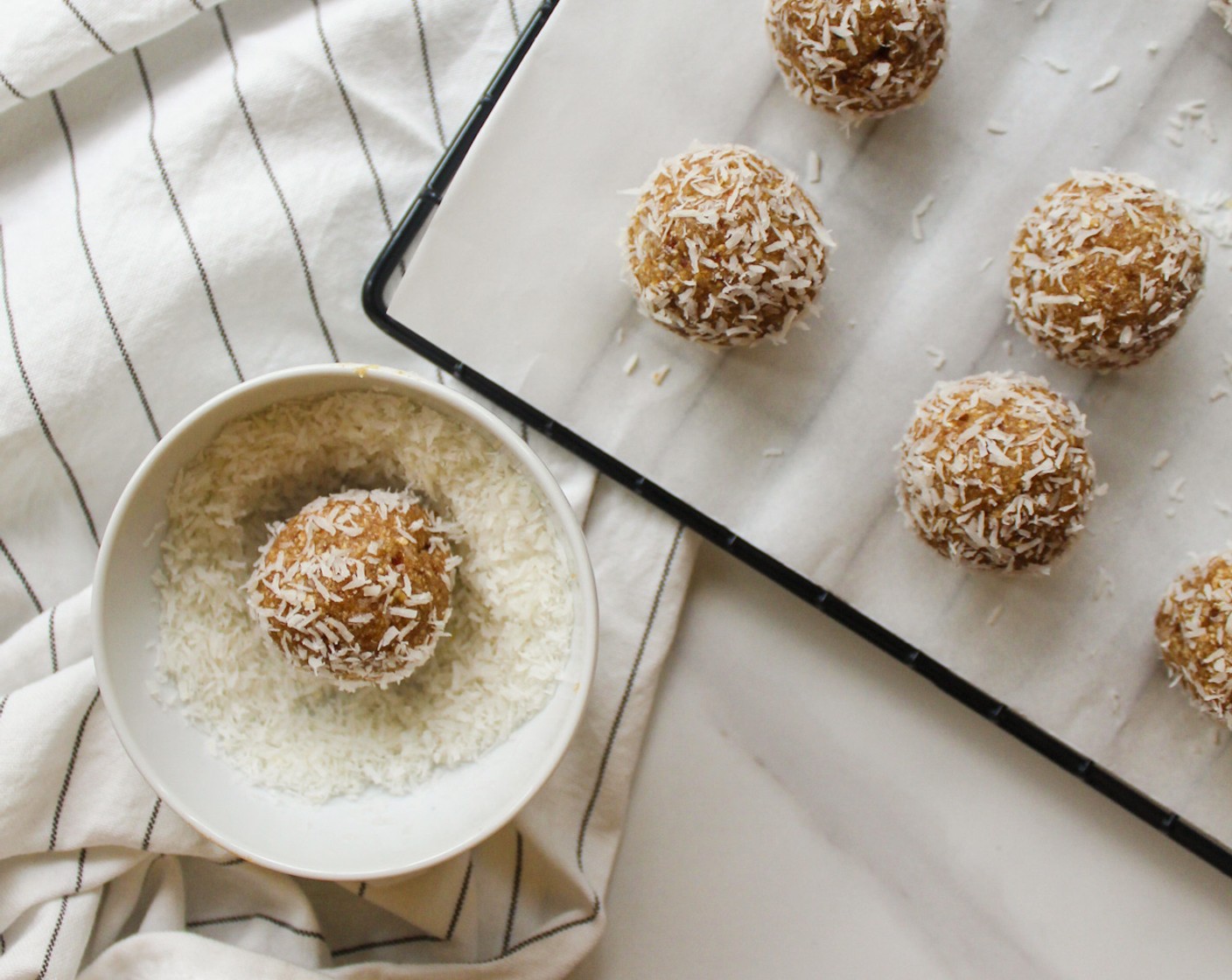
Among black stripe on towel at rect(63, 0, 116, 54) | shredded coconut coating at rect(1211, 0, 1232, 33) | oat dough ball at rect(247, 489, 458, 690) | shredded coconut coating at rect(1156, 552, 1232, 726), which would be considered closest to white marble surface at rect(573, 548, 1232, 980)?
shredded coconut coating at rect(1156, 552, 1232, 726)

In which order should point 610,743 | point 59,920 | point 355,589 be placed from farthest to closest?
point 610,743
point 59,920
point 355,589

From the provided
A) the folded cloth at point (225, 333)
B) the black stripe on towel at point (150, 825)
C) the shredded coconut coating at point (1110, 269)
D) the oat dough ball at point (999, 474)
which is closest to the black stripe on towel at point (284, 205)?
the folded cloth at point (225, 333)

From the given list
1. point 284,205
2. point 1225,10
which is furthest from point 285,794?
point 1225,10

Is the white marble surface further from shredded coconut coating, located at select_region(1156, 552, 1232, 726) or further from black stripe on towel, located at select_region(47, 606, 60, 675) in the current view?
black stripe on towel, located at select_region(47, 606, 60, 675)

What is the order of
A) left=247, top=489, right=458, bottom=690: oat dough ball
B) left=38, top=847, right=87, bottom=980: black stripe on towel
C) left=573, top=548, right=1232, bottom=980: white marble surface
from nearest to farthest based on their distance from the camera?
left=247, top=489, right=458, bottom=690: oat dough ball < left=38, top=847, right=87, bottom=980: black stripe on towel < left=573, top=548, right=1232, bottom=980: white marble surface

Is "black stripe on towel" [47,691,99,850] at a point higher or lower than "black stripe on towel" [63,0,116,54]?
lower

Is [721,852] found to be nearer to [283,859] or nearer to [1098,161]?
[283,859]

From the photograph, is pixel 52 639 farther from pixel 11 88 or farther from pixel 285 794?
pixel 11 88
